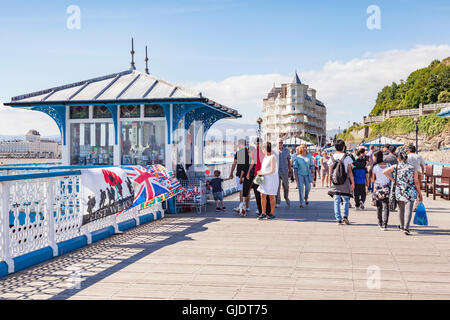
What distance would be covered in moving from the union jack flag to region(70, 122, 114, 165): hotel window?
2.13 meters

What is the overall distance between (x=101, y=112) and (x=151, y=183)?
3215 millimetres

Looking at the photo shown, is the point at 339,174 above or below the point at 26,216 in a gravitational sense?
above

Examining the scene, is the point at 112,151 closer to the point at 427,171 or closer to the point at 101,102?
the point at 101,102

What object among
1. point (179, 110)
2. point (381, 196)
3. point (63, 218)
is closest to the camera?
point (63, 218)

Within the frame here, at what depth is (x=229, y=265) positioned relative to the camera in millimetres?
6242

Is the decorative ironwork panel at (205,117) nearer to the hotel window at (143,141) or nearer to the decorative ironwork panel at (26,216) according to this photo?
the hotel window at (143,141)

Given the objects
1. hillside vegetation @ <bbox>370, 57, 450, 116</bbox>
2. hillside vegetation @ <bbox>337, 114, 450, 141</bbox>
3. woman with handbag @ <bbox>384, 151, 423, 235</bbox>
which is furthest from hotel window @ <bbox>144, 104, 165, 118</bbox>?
hillside vegetation @ <bbox>370, 57, 450, 116</bbox>

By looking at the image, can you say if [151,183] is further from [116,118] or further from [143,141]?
[116,118]

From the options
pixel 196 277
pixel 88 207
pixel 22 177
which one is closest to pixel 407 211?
pixel 196 277

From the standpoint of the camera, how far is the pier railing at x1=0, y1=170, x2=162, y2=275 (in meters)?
5.87

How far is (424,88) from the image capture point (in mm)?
92188

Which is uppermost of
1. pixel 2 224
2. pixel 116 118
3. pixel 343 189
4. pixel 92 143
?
pixel 116 118

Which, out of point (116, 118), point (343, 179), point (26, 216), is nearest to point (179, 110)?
point (116, 118)
